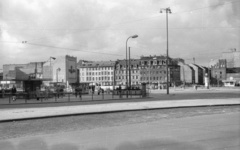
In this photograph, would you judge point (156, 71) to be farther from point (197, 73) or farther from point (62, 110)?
point (62, 110)

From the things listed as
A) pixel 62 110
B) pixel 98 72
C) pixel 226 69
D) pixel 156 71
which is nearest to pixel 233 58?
pixel 226 69

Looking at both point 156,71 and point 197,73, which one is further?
point 197,73

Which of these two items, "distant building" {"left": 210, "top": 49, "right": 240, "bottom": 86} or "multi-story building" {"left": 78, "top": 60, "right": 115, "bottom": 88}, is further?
"multi-story building" {"left": 78, "top": 60, "right": 115, "bottom": 88}

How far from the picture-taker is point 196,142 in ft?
26.7

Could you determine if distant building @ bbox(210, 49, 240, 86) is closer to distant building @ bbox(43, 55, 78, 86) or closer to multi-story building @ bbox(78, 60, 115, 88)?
multi-story building @ bbox(78, 60, 115, 88)

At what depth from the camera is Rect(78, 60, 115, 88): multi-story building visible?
15150 cm

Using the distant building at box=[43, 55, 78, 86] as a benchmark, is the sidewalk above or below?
below

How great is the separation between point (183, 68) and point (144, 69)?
22846 millimetres

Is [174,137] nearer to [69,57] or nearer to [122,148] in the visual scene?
[122,148]

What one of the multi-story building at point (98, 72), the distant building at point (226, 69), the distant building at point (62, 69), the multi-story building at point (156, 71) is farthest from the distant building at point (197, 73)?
the distant building at point (62, 69)

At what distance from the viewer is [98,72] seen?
154500 mm

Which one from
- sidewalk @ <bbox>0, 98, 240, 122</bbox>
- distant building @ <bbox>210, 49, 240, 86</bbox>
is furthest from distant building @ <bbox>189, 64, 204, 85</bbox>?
sidewalk @ <bbox>0, 98, 240, 122</bbox>

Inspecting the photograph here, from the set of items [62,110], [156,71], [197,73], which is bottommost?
[62,110]

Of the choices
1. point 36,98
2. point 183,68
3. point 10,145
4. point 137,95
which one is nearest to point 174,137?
point 10,145
